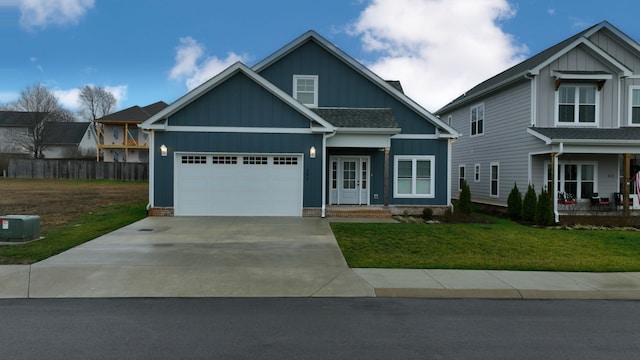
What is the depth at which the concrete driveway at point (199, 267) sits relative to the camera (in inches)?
256

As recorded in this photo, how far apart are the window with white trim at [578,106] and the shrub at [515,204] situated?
11.4 ft

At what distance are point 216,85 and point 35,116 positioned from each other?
147ft

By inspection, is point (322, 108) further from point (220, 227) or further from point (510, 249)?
point (510, 249)

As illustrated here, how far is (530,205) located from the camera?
1576 centimetres

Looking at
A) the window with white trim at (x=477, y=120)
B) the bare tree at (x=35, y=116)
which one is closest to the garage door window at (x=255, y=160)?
the window with white trim at (x=477, y=120)

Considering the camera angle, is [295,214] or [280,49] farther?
[280,49]

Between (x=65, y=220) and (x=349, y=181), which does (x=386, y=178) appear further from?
(x=65, y=220)

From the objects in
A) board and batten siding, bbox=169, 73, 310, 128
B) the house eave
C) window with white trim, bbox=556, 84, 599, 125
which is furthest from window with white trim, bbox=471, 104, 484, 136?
board and batten siding, bbox=169, 73, 310, 128

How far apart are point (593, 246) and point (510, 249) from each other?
2.40 m

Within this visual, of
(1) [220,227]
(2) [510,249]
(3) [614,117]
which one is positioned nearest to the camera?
(2) [510,249]

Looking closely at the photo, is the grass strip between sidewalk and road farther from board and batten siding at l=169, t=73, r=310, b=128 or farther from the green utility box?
board and batten siding at l=169, t=73, r=310, b=128

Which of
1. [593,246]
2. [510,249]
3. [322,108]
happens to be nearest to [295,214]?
[322,108]

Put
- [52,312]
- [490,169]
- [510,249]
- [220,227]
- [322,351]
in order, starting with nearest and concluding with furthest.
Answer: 1. [322,351]
2. [52,312]
3. [510,249]
4. [220,227]
5. [490,169]

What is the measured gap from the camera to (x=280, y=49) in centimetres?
1747
